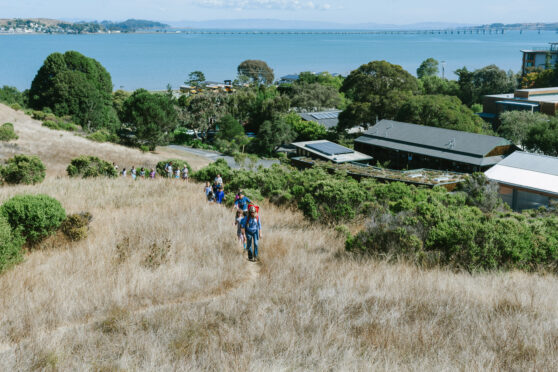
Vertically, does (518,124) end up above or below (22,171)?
below

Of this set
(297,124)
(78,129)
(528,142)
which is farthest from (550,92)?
(78,129)

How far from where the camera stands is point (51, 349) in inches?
218

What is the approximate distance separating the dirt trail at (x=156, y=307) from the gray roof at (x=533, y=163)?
25251mm

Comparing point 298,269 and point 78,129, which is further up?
point 298,269

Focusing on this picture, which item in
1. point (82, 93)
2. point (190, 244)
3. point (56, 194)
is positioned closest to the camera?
point (190, 244)

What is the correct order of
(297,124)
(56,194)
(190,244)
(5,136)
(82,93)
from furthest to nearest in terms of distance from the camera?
(297,124), (82,93), (5,136), (56,194), (190,244)

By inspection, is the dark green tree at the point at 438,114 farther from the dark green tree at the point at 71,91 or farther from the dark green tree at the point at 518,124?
the dark green tree at the point at 71,91

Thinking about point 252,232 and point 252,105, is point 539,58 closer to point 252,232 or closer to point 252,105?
point 252,105

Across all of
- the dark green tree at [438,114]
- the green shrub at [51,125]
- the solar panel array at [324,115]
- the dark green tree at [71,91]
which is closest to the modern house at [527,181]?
the dark green tree at [438,114]

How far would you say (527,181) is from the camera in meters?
27.5

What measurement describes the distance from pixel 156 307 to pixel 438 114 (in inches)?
1671

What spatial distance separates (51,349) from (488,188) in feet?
64.9

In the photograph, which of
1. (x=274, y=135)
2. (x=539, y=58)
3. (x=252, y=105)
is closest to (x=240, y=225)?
(x=274, y=135)

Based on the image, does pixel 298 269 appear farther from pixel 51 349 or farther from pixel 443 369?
pixel 51 349
